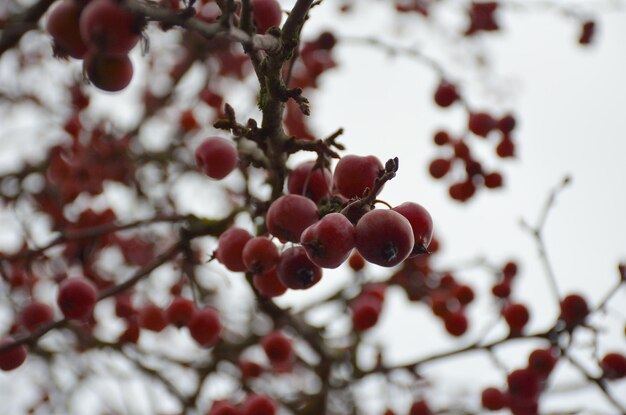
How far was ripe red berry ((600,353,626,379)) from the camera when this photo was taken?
2.59 meters

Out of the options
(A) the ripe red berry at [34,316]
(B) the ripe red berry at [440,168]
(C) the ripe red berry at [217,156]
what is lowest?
(A) the ripe red berry at [34,316]

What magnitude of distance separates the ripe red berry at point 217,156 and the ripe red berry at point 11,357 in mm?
1194

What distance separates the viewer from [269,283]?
199cm

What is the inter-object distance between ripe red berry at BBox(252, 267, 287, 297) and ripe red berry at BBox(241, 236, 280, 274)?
0.10 meters

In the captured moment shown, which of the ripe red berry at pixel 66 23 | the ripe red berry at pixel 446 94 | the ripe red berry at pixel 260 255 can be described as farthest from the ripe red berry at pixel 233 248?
the ripe red berry at pixel 446 94

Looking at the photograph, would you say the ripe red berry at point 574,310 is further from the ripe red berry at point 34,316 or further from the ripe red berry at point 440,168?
the ripe red berry at point 34,316

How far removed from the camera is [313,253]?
4.82ft

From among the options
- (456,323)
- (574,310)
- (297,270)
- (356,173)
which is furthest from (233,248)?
(456,323)

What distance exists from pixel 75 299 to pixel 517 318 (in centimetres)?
224

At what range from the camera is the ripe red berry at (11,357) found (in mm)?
2305

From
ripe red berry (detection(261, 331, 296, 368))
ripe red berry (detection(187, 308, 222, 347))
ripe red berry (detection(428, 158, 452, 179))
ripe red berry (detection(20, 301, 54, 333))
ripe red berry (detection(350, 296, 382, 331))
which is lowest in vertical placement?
ripe red berry (detection(350, 296, 382, 331))

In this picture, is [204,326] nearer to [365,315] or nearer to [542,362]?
[365,315]

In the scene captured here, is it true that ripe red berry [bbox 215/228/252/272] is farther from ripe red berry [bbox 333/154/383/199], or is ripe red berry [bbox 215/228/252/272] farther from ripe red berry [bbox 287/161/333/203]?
ripe red berry [bbox 333/154/383/199]

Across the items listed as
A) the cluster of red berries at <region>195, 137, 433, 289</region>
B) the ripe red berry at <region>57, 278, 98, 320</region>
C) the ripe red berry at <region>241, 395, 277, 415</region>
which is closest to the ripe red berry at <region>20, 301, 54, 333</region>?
the ripe red berry at <region>57, 278, 98, 320</region>
